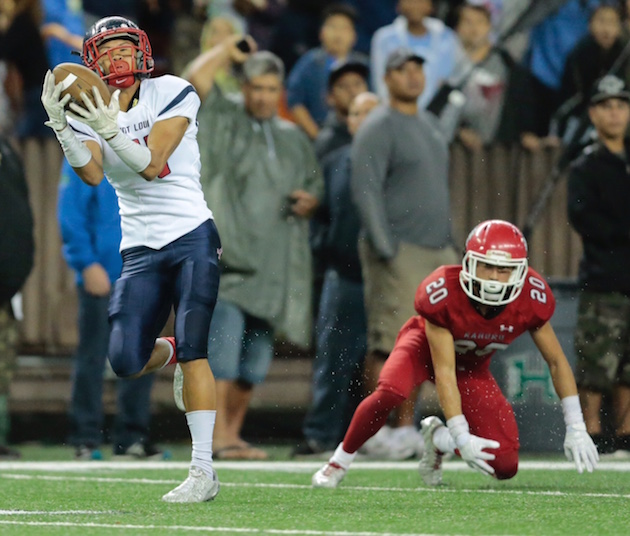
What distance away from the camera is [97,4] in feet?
33.8

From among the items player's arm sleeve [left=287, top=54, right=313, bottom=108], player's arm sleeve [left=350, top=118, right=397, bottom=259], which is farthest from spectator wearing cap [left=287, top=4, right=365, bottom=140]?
player's arm sleeve [left=350, top=118, right=397, bottom=259]

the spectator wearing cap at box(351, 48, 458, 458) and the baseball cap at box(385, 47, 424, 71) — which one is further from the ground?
the baseball cap at box(385, 47, 424, 71)

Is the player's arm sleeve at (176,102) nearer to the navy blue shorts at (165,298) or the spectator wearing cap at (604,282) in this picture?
the navy blue shorts at (165,298)

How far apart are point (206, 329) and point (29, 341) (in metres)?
4.27

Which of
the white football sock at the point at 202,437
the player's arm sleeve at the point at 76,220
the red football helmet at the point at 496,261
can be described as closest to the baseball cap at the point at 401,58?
the player's arm sleeve at the point at 76,220

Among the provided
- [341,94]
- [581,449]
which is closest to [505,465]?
[581,449]

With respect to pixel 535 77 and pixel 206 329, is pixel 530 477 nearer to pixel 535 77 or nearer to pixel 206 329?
pixel 206 329

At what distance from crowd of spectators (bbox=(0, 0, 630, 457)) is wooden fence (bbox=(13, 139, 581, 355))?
14 centimetres

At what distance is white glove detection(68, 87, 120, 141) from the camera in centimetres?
520

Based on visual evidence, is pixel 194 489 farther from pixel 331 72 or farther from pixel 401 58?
pixel 331 72

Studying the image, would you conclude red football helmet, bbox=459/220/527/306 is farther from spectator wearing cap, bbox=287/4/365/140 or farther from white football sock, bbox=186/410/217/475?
spectator wearing cap, bbox=287/4/365/140

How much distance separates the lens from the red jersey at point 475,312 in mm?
5879

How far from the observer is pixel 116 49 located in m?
5.54

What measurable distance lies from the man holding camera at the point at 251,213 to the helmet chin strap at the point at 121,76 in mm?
2520
